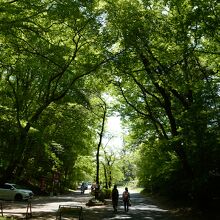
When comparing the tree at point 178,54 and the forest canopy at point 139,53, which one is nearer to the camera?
the forest canopy at point 139,53

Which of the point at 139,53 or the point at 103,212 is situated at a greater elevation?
the point at 139,53

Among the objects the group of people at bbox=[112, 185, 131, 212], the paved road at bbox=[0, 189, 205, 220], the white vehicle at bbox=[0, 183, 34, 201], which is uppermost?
the white vehicle at bbox=[0, 183, 34, 201]

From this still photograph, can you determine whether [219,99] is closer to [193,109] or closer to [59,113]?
[193,109]

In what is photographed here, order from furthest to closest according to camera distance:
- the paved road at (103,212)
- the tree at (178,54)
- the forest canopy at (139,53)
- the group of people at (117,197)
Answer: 1. the group of people at (117,197)
2. the paved road at (103,212)
3. the tree at (178,54)
4. the forest canopy at (139,53)

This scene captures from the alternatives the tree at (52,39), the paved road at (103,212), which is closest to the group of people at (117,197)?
the paved road at (103,212)

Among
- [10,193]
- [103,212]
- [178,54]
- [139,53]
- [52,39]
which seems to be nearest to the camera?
[52,39]

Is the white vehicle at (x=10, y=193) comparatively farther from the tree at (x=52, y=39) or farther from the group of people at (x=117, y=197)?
the tree at (x=52, y=39)

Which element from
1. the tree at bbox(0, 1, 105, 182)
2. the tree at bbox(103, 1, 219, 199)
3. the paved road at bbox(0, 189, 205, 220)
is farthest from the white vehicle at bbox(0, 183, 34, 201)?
the tree at bbox(103, 1, 219, 199)

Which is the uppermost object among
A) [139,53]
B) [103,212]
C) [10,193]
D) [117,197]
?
[139,53]

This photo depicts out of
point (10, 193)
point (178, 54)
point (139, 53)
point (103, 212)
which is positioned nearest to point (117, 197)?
point (103, 212)

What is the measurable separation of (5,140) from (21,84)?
899 centimetres

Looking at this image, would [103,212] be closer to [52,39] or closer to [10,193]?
[10,193]

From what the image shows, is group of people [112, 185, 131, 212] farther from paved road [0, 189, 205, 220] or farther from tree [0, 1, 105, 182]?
tree [0, 1, 105, 182]

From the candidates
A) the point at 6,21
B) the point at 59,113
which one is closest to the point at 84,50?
the point at 6,21
